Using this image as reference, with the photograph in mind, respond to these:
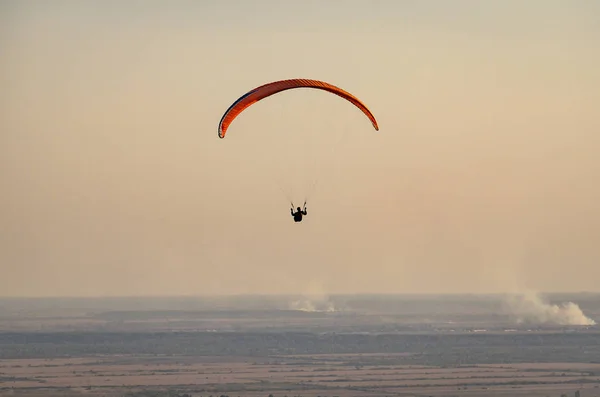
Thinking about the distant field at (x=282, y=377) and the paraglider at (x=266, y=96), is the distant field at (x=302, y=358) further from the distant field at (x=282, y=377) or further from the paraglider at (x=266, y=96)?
the paraglider at (x=266, y=96)

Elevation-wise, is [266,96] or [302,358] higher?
[266,96]

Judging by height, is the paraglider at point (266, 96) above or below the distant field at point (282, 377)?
above

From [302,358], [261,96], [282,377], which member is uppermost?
[261,96]

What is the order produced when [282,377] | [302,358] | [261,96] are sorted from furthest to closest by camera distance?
[302,358] < [282,377] < [261,96]

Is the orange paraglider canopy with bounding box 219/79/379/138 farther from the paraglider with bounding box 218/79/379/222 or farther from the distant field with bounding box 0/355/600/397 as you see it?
the distant field with bounding box 0/355/600/397

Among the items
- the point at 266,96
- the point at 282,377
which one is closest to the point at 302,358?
the point at 282,377

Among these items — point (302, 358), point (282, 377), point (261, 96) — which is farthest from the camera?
point (302, 358)

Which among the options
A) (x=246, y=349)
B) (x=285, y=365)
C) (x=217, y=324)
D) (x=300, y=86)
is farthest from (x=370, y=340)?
(x=300, y=86)

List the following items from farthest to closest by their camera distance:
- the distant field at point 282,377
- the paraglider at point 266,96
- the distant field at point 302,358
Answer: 1. the distant field at point 302,358
2. the distant field at point 282,377
3. the paraglider at point 266,96

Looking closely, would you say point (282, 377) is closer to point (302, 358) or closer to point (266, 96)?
point (302, 358)

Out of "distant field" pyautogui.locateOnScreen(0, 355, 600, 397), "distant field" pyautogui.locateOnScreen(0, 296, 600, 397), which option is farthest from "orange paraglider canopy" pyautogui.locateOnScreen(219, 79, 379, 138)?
"distant field" pyautogui.locateOnScreen(0, 355, 600, 397)

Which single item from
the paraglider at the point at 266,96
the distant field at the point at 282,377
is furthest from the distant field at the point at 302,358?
the paraglider at the point at 266,96
